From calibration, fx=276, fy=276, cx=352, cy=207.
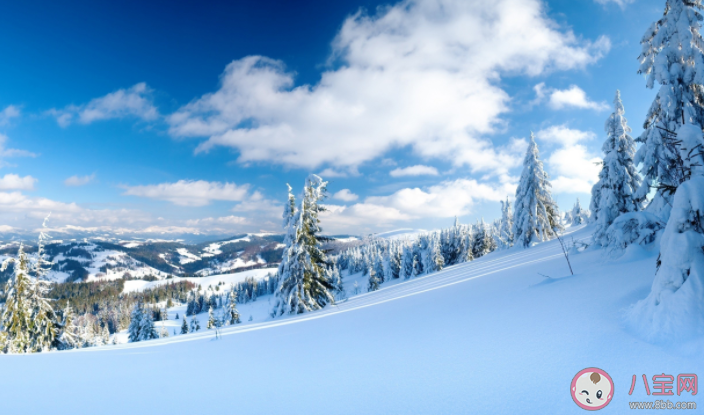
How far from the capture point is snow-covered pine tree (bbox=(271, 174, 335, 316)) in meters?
16.7

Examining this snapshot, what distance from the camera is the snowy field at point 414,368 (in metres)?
2.50

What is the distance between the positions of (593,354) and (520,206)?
29850 mm

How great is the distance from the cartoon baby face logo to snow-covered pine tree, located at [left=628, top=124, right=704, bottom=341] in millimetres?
1085

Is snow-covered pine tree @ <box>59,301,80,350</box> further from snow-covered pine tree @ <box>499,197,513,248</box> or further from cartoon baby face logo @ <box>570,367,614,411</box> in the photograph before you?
snow-covered pine tree @ <box>499,197,513,248</box>

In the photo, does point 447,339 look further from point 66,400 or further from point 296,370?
point 66,400

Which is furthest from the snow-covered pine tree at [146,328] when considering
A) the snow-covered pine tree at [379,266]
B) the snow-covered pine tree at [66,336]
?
the snow-covered pine tree at [379,266]

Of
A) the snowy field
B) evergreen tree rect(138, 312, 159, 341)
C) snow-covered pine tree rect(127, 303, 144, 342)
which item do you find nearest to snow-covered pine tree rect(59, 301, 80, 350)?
evergreen tree rect(138, 312, 159, 341)

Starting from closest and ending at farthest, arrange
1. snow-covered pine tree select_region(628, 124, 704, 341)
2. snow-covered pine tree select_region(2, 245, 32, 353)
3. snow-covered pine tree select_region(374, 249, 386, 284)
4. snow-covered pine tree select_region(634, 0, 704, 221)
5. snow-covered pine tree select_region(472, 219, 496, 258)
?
snow-covered pine tree select_region(628, 124, 704, 341)
snow-covered pine tree select_region(634, 0, 704, 221)
snow-covered pine tree select_region(2, 245, 32, 353)
snow-covered pine tree select_region(472, 219, 496, 258)
snow-covered pine tree select_region(374, 249, 386, 284)

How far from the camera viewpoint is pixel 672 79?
733 cm

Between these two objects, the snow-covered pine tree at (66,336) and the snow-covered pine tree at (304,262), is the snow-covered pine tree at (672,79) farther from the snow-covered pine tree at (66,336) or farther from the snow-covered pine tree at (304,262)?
the snow-covered pine tree at (66,336)

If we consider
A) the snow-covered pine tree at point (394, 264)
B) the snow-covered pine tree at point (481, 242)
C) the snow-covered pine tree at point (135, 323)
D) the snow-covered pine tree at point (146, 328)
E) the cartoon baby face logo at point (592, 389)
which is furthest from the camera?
the snow-covered pine tree at point (394, 264)

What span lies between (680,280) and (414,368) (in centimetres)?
325

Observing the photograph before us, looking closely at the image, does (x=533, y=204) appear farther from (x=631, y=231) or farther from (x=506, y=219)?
(x=631, y=231)

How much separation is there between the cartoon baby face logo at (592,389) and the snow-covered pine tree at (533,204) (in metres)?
28.8
